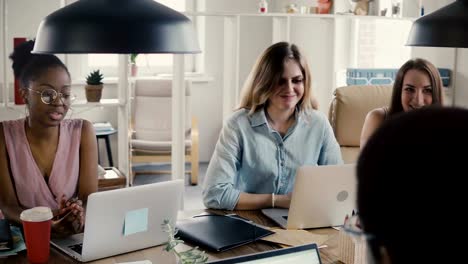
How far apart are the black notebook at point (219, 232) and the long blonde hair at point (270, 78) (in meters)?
0.67

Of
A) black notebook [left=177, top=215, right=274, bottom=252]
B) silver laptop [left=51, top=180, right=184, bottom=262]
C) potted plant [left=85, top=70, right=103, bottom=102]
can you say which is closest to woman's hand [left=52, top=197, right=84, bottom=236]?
silver laptop [left=51, top=180, right=184, bottom=262]

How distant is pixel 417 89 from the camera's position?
9.64ft

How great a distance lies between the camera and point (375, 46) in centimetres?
502

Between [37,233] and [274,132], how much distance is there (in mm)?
1150

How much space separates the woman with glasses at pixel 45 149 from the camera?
7.41ft

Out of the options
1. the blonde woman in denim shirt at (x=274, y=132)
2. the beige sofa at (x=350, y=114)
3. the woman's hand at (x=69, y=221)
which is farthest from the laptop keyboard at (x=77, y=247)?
the beige sofa at (x=350, y=114)

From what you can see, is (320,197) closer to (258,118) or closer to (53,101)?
(258,118)

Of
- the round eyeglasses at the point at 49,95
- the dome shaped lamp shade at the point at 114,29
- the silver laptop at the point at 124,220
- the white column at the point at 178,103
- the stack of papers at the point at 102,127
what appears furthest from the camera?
the stack of papers at the point at 102,127

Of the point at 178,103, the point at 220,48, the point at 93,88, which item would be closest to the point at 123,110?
the point at 93,88

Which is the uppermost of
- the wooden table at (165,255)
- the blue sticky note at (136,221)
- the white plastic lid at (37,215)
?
the white plastic lid at (37,215)

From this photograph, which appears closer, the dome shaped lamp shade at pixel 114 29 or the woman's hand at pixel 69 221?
the dome shaped lamp shade at pixel 114 29

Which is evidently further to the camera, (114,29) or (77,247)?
(77,247)

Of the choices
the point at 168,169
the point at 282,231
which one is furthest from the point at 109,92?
the point at 282,231

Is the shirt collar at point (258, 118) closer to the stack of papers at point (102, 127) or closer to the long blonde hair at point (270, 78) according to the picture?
the long blonde hair at point (270, 78)
